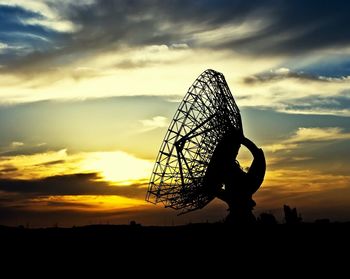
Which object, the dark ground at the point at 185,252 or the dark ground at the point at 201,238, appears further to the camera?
the dark ground at the point at 201,238

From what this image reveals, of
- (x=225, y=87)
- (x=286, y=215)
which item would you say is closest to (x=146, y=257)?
(x=225, y=87)

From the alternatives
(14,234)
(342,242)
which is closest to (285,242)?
(342,242)

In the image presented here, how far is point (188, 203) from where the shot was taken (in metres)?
48.1

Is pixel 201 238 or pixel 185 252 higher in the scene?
pixel 201 238

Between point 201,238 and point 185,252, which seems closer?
point 185,252

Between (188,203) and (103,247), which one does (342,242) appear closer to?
(188,203)

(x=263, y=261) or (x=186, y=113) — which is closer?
(x=263, y=261)

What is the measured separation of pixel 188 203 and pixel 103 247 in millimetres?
11358

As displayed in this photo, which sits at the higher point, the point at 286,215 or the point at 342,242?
the point at 286,215

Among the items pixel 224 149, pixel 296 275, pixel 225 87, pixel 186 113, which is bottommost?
pixel 296 275

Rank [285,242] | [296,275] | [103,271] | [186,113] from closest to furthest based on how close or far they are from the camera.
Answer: [296,275] < [103,271] < [285,242] < [186,113]

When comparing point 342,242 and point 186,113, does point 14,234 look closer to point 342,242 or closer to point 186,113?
point 186,113

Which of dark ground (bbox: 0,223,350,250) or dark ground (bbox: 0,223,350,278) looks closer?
dark ground (bbox: 0,223,350,278)

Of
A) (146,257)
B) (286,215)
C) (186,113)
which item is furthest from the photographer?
(286,215)
